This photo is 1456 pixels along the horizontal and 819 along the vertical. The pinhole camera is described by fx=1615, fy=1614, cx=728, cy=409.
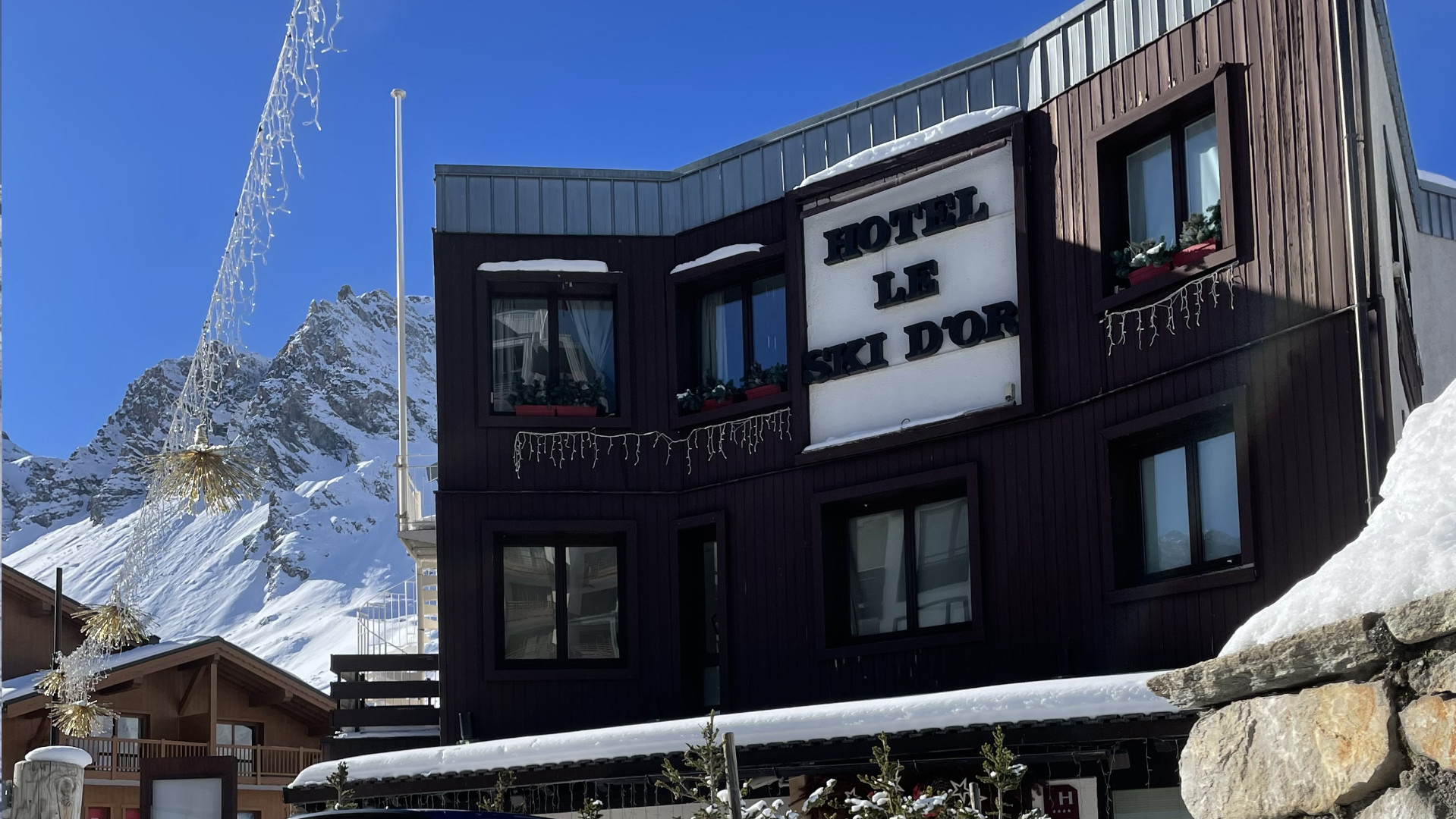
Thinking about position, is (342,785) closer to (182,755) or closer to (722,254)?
(722,254)

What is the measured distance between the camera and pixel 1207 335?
12047 millimetres

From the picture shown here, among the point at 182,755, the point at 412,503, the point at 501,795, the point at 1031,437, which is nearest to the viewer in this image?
the point at 501,795

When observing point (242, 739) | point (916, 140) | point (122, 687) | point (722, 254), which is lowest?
point (242, 739)

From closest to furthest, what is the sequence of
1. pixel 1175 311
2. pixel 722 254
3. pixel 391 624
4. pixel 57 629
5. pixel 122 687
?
pixel 1175 311, pixel 722 254, pixel 57 629, pixel 122 687, pixel 391 624

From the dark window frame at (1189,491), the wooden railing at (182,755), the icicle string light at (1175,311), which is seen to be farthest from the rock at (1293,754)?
the wooden railing at (182,755)

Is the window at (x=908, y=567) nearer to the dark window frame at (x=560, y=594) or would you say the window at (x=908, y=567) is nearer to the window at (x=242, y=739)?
the dark window frame at (x=560, y=594)

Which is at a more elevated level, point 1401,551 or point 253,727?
point 1401,551

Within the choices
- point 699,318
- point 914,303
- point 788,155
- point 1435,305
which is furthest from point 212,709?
point 1435,305

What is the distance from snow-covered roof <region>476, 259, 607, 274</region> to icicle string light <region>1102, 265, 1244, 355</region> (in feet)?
18.6

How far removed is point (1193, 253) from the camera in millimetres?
12211

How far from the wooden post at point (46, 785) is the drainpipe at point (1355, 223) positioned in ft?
26.5

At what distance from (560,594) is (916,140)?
5.68 m

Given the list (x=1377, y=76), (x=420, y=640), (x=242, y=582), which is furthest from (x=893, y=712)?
(x=242, y=582)

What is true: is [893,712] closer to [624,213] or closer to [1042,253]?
[1042,253]
